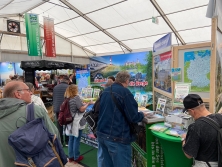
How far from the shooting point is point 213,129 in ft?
4.16

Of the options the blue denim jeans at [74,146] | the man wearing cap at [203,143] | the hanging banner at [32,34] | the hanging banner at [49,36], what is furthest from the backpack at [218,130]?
the hanging banner at [49,36]

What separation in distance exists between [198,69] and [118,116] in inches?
39.6

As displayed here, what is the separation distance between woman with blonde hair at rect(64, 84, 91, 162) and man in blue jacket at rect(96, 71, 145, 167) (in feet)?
3.69

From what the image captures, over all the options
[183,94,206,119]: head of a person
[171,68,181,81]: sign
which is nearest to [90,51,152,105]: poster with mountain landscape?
[171,68,181,81]: sign

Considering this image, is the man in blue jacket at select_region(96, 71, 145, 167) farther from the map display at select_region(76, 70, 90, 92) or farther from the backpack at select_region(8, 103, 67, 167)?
the map display at select_region(76, 70, 90, 92)

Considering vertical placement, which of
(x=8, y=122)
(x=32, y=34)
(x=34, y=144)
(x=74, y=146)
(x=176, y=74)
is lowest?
(x=74, y=146)

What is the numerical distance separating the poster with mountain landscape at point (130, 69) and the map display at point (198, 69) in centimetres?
168

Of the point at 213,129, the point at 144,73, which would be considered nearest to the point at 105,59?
the point at 144,73

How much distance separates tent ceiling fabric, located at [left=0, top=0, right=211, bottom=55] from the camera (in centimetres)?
702

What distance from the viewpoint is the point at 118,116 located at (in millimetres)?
1886

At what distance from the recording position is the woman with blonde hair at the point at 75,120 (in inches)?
118

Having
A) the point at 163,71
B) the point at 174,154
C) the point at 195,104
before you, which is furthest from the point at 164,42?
the point at 174,154

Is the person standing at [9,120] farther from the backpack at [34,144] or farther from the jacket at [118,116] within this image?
the jacket at [118,116]

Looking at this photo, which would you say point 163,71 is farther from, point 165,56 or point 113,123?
A: point 113,123
